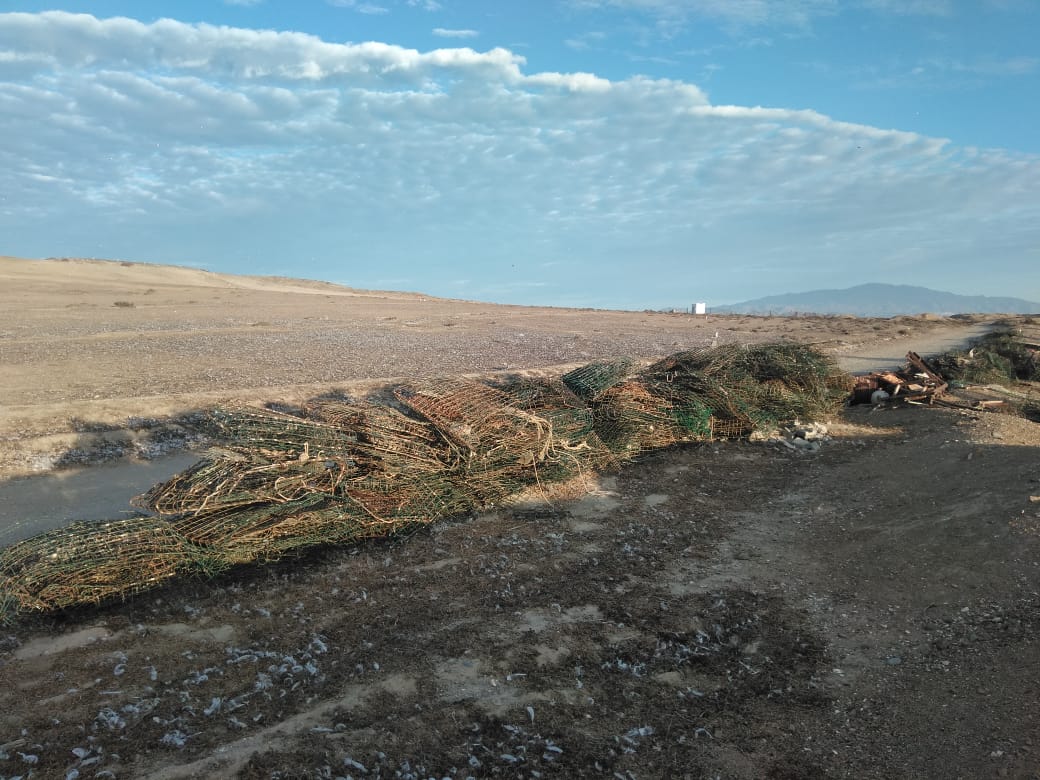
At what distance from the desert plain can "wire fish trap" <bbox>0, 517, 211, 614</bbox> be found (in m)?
0.17

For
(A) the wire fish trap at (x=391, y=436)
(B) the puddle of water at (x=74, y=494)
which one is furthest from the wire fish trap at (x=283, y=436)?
(B) the puddle of water at (x=74, y=494)

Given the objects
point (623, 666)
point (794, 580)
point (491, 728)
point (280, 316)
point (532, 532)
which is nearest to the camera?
point (491, 728)

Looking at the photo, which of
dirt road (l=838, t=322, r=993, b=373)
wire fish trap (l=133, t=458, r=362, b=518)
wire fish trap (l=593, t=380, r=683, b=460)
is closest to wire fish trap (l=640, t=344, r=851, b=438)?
wire fish trap (l=593, t=380, r=683, b=460)

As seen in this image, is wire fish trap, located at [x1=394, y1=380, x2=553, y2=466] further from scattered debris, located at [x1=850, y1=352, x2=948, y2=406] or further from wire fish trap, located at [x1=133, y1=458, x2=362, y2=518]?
scattered debris, located at [x1=850, y1=352, x2=948, y2=406]

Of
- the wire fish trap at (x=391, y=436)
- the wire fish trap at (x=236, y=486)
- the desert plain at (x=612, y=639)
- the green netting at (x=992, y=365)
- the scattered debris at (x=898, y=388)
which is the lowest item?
the desert plain at (x=612, y=639)

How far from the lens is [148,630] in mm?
5434

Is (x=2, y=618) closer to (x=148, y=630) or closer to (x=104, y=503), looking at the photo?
(x=148, y=630)

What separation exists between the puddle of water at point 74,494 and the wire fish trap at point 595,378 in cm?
599

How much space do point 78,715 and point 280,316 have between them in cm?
3353

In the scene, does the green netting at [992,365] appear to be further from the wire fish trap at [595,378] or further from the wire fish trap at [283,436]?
the wire fish trap at [283,436]

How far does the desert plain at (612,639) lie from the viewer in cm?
404

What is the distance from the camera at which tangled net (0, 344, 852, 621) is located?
5852 millimetres


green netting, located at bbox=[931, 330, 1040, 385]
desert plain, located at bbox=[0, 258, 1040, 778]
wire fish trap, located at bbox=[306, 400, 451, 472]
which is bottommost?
desert plain, located at bbox=[0, 258, 1040, 778]

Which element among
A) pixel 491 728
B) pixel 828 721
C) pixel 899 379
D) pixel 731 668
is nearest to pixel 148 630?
pixel 491 728
